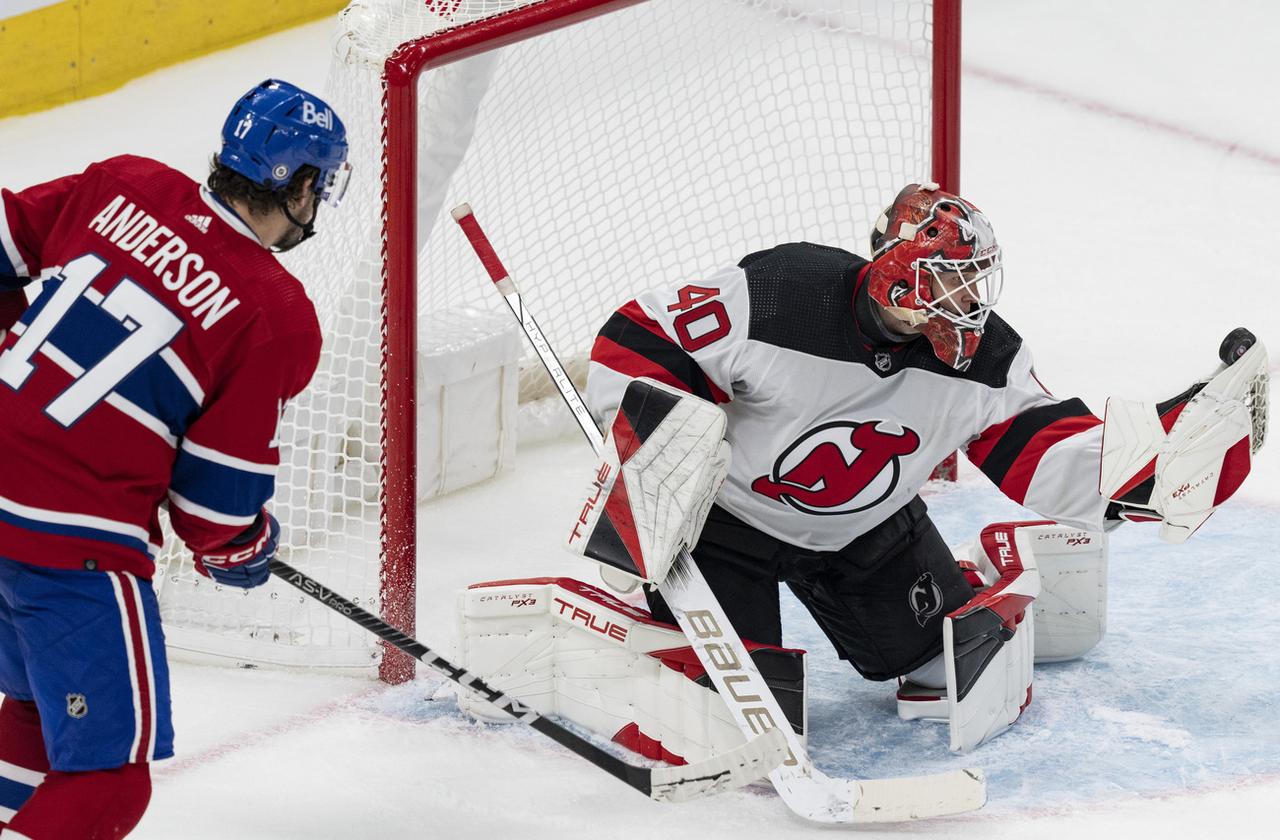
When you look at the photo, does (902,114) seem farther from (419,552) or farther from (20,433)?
(20,433)

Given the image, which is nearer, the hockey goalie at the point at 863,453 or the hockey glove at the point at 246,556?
the hockey glove at the point at 246,556

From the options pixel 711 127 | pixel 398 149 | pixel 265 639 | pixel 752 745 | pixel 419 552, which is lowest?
pixel 752 745

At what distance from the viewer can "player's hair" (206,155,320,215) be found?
1908 millimetres

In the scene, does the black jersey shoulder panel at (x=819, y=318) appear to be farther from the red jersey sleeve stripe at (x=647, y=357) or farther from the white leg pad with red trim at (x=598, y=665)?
the white leg pad with red trim at (x=598, y=665)

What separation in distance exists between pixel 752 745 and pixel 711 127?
2149 millimetres

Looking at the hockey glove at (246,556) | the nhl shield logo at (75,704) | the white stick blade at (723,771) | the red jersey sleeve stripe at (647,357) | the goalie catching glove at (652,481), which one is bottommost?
the white stick blade at (723,771)

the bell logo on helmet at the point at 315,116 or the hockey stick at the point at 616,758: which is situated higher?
the bell logo on helmet at the point at 315,116

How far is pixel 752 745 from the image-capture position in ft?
7.53

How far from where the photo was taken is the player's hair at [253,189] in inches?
→ 75.1

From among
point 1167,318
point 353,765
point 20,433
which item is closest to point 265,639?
point 353,765

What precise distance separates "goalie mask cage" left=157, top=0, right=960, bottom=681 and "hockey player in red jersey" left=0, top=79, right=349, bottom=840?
835 mm

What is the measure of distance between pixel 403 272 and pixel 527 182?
1.20m

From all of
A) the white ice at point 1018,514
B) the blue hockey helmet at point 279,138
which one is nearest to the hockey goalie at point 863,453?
the white ice at point 1018,514

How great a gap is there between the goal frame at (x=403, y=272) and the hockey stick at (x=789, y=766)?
15.3 inches
